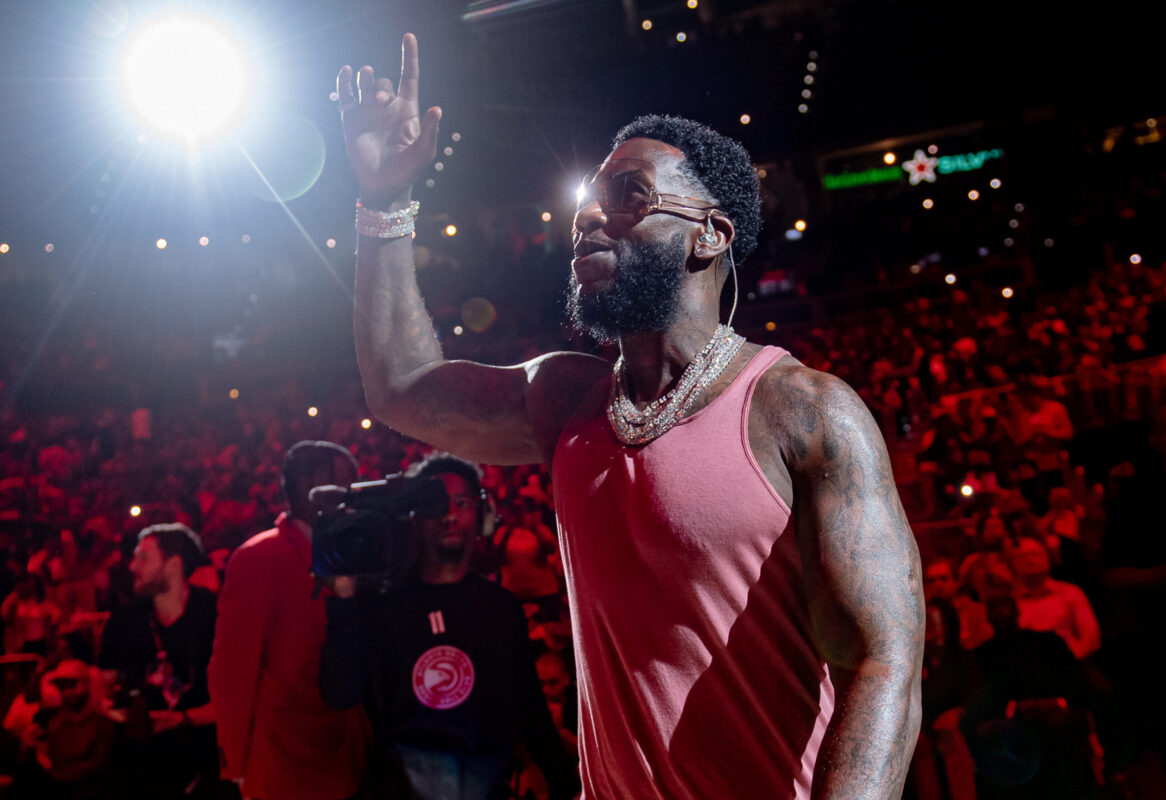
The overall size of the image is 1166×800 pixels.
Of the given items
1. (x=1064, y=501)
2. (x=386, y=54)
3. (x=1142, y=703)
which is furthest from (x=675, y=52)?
(x=1142, y=703)

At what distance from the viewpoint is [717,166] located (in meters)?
1.73

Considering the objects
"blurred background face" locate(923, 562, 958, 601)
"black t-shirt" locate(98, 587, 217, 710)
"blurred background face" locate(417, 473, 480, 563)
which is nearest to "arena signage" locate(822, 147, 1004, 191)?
"blurred background face" locate(923, 562, 958, 601)

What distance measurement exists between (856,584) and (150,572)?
371cm

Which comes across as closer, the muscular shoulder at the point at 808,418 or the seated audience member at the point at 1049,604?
the muscular shoulder at the point at 808,418

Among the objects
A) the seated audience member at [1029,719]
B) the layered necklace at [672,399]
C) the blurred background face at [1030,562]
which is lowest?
the seated audience member at [1029,719]

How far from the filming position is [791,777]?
1.30 m

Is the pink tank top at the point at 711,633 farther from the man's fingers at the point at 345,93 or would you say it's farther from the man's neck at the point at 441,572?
the man's neck at the point at 441,572

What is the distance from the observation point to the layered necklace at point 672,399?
4.86 feet

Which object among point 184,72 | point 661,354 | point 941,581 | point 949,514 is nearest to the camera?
point 661,354

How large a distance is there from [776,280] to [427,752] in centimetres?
1466

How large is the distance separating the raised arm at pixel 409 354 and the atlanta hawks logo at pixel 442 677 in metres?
1.37

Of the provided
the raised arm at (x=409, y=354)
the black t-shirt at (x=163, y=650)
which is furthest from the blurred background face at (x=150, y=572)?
the raised arm at (x=409, y=354)

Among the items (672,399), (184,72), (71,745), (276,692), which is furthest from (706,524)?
(184,72)

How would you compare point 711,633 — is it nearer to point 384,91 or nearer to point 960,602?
point 384,91
